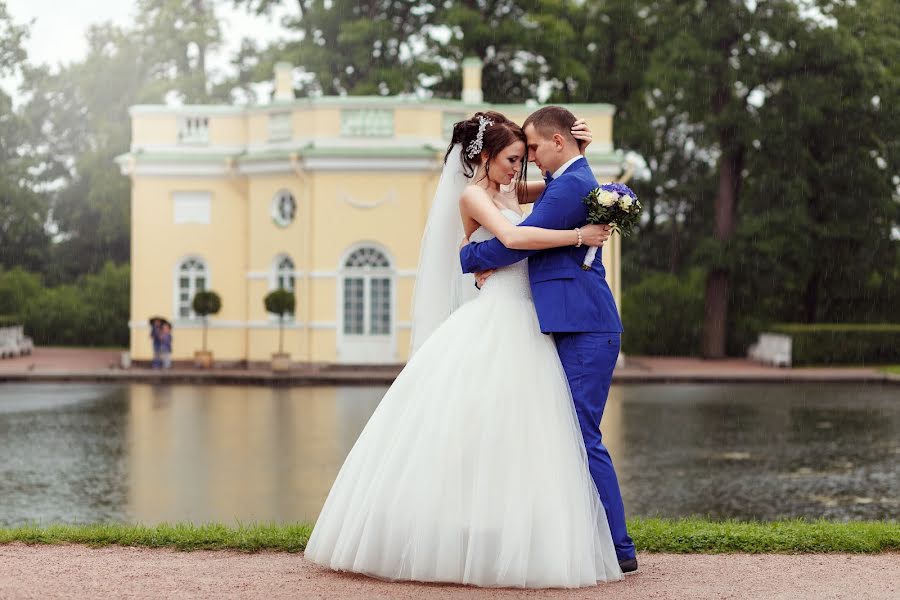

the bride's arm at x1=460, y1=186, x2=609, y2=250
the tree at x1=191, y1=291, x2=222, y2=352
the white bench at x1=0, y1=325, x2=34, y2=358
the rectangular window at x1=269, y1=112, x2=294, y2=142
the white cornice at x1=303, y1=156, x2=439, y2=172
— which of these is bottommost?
the white bench at x1=0, y1=325, x2=34, y2=358

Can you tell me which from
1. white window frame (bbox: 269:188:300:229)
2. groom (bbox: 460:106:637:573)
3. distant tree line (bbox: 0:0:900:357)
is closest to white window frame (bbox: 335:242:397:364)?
white window frame (bbox: 269:188:300:229)

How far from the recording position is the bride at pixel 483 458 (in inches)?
236

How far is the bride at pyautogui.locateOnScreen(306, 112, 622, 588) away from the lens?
5996 mm

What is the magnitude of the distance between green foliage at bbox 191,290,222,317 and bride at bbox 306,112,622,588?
26.2 metres

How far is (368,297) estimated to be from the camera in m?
32.5

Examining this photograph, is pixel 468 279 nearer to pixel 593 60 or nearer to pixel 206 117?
pixel 206 117

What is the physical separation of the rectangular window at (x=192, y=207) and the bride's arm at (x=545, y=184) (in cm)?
2798

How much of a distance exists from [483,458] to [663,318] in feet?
112

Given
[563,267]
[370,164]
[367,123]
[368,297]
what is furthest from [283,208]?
[563,267]

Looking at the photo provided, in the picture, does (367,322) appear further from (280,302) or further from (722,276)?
(722,276)

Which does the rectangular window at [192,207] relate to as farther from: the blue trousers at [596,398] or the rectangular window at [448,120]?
the blue trousers at [596,398]

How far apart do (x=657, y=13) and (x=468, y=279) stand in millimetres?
34940

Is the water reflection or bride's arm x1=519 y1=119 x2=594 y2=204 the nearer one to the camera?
bride's arm x1=519 y1=119 x2=594 y2=204

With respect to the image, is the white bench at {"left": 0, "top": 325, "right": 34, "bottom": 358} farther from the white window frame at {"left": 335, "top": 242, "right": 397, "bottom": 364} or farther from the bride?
the bride
